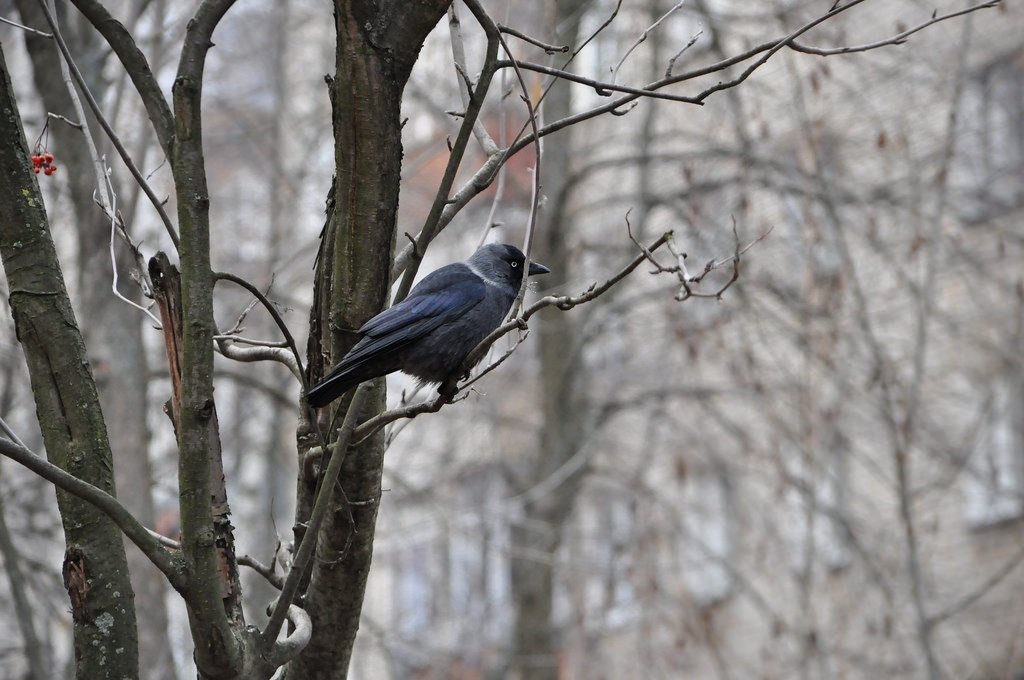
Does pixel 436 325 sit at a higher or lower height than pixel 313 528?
higher

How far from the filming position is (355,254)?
295 centimetres

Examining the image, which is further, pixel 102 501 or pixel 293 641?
pixel 293 641

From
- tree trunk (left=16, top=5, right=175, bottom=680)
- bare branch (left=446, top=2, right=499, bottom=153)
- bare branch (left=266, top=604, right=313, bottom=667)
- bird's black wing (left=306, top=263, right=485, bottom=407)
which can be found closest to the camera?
bare branch (left=266, top=604, right=313, bottom=667)

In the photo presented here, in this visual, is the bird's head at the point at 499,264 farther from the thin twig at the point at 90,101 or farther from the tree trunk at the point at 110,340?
the tree trunk at the point at 110,340

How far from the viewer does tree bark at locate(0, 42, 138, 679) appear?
263 centimetres

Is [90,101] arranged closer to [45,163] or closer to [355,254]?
[355,254]

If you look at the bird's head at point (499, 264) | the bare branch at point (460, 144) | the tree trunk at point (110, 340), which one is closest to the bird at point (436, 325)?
the bird's head at point (499, 264)

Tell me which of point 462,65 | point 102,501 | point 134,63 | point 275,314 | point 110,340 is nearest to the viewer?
point 102,501

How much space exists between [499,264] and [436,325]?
26.2 inches

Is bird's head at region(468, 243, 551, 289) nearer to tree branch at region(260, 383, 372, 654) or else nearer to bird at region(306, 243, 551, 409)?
bird at region(306, 243, 551, 409)

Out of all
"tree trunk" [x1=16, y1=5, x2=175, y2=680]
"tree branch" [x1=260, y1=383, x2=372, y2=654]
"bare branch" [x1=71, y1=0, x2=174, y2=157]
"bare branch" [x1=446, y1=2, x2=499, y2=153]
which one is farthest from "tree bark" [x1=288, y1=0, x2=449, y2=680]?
"tree trunk" [x1=16, y1=5, x2=175, y2=680]

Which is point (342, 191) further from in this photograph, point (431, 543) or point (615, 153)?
point (615, 153)

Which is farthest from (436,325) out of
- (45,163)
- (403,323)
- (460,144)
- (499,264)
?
(45,163)

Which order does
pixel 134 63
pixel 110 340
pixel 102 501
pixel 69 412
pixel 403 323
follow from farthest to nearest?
pixel 110 340
pixel 403 323
pixel 134 63
pixel 69 412
pixel 102 501
